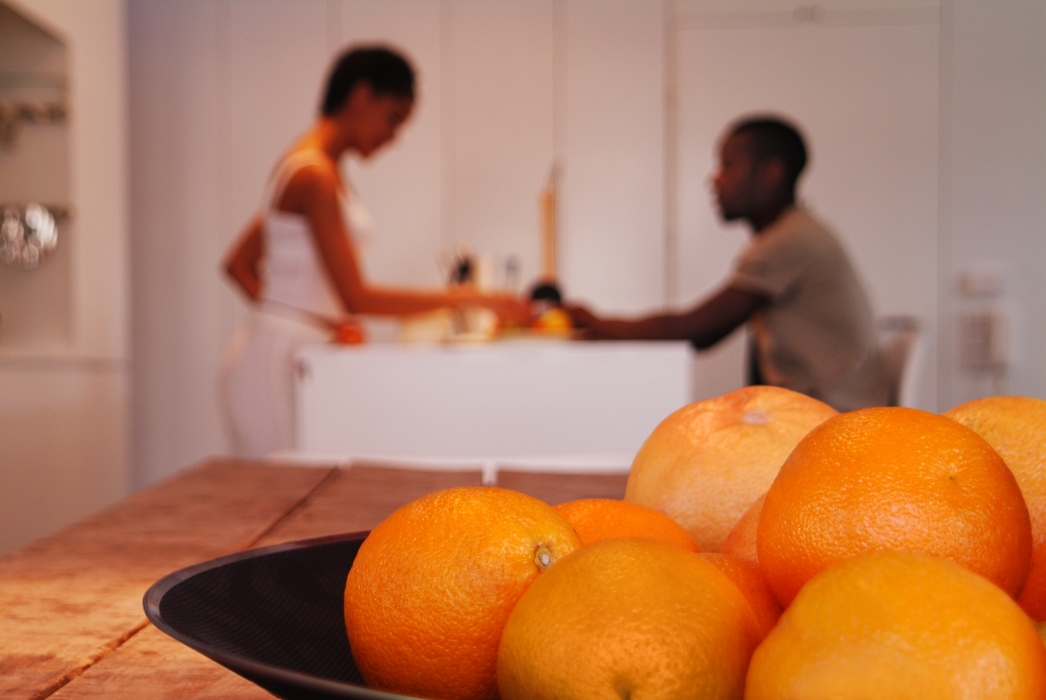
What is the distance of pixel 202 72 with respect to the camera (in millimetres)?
3674

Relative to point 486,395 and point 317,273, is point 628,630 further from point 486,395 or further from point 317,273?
point 317,273

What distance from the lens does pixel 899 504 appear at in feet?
0.77

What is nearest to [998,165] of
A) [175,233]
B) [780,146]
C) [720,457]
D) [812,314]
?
[780,146]

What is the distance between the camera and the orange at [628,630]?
0.68 feet

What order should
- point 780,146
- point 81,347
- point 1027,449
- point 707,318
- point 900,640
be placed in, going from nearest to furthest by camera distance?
1. point 900,640
2. point 1027,449
3. point 707,318
4. point 780,146
5. point 81,347

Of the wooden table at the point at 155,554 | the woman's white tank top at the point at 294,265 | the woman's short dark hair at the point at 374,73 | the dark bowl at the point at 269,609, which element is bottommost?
the wooden table at the point at 155,554

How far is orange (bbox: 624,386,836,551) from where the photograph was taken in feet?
1.19

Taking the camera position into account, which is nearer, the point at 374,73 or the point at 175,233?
the point at 374,73

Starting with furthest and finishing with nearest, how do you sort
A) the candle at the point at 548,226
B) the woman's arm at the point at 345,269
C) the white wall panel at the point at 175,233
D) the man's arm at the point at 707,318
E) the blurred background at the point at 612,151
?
the white wall panel at the point at 175,233
the blurred background at the point at 612,151
the candle at the point at 548,226
the man's arm at the point at 707,318
the woman's arm at the point at 345,269

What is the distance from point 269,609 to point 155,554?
10.6 inches

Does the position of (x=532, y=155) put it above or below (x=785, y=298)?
above

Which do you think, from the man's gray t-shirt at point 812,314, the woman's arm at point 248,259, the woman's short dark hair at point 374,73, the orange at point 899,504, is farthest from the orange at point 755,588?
the woman's arm at point 248,259

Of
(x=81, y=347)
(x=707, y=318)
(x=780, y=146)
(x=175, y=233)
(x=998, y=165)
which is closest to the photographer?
(x=707, y=318)

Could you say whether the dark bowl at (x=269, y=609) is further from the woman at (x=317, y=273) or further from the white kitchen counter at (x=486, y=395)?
the woman at (x=317, y=273)
